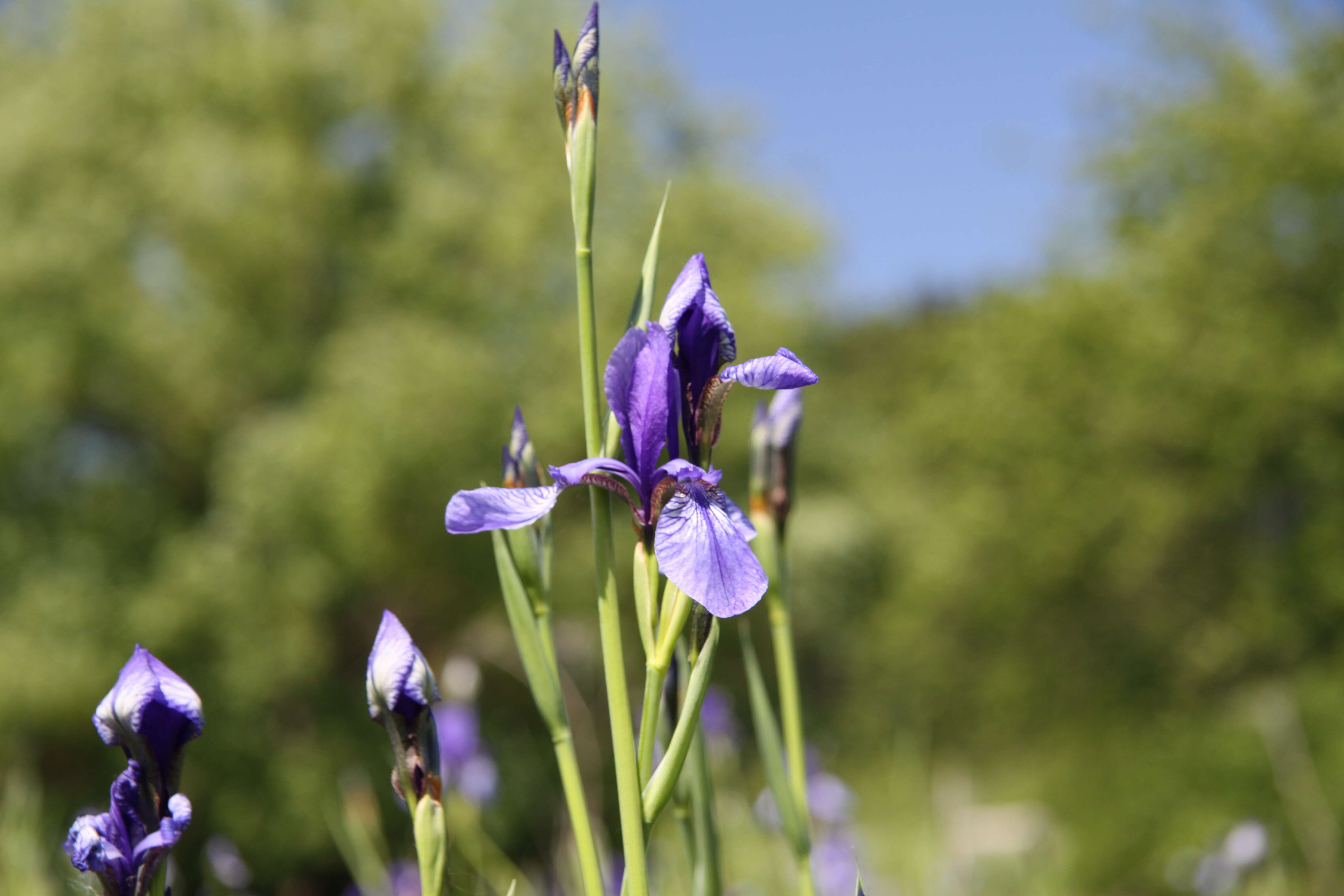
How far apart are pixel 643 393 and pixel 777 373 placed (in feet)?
0.37

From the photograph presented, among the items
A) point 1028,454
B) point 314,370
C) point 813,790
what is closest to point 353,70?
point 314,370

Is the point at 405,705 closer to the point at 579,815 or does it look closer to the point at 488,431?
the point at 579,815

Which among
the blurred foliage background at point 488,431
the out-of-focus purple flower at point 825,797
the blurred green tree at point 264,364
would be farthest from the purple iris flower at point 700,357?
the blurred green tree at point 264,364

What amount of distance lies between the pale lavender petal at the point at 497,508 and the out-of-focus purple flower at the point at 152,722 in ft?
0.96

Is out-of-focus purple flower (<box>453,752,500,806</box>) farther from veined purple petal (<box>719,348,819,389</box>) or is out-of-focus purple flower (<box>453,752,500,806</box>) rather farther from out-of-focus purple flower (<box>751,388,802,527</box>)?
veined purple petal (<box>719,348,819,389</box>)

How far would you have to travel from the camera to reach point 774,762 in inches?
49.6

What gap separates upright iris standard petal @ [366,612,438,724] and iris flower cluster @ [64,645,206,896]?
0.46ft

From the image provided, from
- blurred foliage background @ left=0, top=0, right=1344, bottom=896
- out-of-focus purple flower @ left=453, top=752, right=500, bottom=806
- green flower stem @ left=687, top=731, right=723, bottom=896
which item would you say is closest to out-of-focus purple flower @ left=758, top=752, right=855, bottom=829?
out-of-focus purple flower @ left=453, top=752, right=500, bottom=806

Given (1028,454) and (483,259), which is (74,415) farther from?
(1028,454)

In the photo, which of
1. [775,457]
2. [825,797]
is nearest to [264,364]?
[825,797]

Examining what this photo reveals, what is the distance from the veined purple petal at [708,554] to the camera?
78 cm

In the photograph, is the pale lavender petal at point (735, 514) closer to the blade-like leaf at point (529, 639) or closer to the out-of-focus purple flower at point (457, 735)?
the blade-like leaf at point (529, 639)

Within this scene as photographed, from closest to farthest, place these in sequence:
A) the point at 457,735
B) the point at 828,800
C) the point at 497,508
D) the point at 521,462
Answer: the point at 497,508, the point at 521,462, the point at 457,735, the point at 828,800

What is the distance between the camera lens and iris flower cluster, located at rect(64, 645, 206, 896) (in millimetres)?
886
